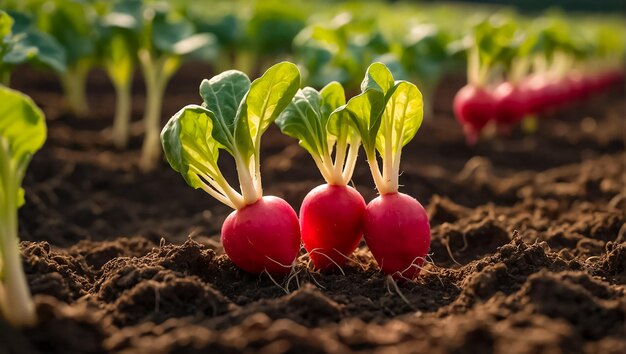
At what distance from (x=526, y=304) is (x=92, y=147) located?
4.98 meters

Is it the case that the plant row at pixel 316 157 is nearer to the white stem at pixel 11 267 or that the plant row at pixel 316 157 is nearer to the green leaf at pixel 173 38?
the white stem at pixel 11 267

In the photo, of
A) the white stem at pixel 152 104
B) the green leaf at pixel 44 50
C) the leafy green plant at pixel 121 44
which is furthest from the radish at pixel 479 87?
the green leaf at pixel 44 50

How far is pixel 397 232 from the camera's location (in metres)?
3.17

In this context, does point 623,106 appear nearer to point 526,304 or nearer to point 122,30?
point 122,30

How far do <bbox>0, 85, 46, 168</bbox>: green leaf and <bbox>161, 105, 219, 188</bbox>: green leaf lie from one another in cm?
56

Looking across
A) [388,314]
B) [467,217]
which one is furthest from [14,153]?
[467,217]

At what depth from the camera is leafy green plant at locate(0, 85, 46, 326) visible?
2.51 meters

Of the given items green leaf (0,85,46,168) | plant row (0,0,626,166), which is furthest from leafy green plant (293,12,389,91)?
green leaf (0,85,46,168)

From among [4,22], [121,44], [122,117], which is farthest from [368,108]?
[122,117]

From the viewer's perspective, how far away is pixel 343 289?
312 centimetres

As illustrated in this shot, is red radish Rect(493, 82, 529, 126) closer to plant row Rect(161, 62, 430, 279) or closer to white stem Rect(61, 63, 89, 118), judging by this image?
white stem Rect(61, 63, 89, 118)

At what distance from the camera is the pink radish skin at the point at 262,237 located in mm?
3152

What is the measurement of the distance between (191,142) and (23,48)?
1.51 m

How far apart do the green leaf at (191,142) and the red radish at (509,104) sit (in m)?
4.82
